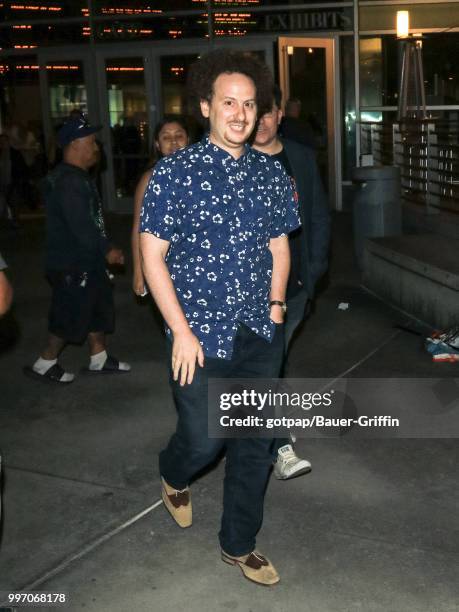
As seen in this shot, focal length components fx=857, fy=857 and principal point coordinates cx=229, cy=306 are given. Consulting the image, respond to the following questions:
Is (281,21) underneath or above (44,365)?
above

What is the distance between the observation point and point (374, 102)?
15477 mm

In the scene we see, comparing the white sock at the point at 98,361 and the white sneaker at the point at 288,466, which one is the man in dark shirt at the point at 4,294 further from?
the white sock at the point at 98,361

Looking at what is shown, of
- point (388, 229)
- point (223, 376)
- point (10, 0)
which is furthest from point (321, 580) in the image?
point (10, 0)

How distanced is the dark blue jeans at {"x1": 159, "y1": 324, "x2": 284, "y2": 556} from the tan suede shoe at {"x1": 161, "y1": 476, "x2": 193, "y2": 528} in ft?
1.33

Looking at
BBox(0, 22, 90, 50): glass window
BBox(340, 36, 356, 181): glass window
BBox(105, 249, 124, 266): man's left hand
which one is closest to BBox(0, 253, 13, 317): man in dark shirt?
BBox(105, 249, 124, 266): man's left hand

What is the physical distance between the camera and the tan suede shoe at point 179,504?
3.94 metres

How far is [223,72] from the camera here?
128 inches

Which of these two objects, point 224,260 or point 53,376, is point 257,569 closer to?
point 224,260

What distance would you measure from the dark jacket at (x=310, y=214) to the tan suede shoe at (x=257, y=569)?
4.83 feet

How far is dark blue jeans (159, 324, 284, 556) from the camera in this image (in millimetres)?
3330

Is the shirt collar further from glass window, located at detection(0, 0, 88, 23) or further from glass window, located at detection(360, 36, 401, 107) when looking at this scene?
glass window, located at detection(0, 0, 88, 23)

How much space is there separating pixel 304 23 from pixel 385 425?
38.3ft

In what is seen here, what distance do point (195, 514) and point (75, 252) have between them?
8.28ft

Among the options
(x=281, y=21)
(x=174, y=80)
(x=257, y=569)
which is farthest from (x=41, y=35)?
(x=257, y=569)
